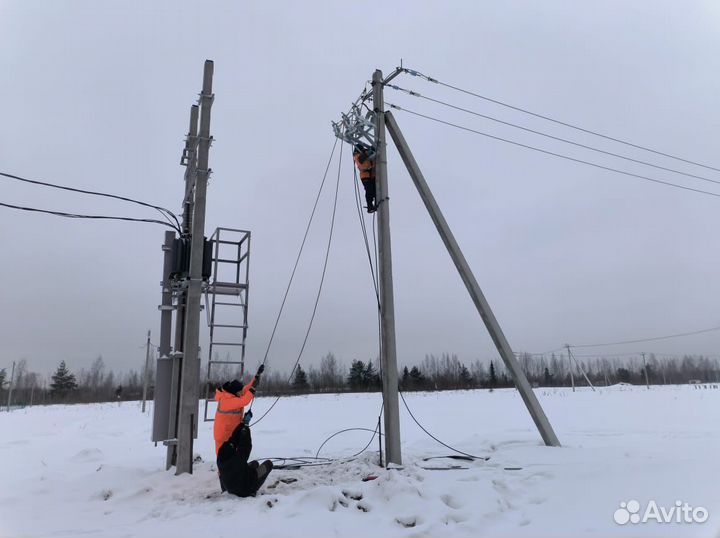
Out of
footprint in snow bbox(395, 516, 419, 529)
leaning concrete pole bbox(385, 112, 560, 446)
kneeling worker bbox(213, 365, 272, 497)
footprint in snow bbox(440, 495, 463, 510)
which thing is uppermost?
leaning concrete pole bbox(385, 112, 560, 446)

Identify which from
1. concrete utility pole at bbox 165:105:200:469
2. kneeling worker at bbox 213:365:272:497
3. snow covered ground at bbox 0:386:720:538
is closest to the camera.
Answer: snow covered ground at bbox 0:386:720:538

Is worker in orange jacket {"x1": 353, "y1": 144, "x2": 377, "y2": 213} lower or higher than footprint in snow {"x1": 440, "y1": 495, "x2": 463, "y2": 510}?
higher

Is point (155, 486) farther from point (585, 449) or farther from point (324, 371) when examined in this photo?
point (324, 371)

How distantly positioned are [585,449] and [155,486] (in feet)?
21.5

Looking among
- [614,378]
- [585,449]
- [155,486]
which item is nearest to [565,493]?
[585,449]

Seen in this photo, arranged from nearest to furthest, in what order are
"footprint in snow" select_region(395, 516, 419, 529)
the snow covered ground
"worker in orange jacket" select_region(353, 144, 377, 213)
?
the snow covered ground, "footprint in snow" select_region(395, 516, 419, 529), "worker in orange jacket" select_region(353, 144, 377, 213)

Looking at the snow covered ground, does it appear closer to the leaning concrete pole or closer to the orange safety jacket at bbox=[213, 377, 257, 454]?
the orange safety jacket at bbox=[213, 377, 257, 454]

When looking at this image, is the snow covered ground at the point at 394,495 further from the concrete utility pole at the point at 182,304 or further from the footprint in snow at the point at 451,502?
the concrete utility pole at the point at 182,304

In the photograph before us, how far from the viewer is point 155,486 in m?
6.18

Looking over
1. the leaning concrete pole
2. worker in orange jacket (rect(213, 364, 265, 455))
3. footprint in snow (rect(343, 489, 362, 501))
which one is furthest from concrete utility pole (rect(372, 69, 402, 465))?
worker in orange jacket (rect(213, 364, 265, 455))

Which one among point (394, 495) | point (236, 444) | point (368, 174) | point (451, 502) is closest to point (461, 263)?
point (368, 174)

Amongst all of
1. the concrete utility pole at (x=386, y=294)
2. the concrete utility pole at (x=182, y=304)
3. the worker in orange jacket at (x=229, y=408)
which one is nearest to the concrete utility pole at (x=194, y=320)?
the concrete utility pole at (x=182, y=304)

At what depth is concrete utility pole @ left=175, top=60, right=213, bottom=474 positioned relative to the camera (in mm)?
6809

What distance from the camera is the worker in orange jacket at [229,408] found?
19.6 feet
